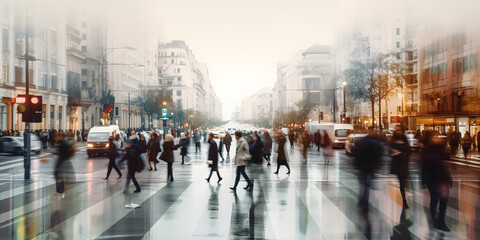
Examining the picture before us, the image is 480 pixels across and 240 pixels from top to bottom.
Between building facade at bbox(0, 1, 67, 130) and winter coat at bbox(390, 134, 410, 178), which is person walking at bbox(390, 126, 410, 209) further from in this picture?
building facade at bbox(0, 1, 67, 130)

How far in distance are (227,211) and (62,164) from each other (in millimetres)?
4895

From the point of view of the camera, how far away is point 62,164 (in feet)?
39.5

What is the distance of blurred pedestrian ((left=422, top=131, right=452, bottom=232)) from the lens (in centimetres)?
855

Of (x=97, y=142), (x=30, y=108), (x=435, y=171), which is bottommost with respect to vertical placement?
(x=97, y=142)

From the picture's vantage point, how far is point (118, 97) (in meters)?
86.8

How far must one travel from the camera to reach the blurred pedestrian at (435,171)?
28.0 ft

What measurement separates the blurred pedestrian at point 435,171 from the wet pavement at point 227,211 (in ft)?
1.77

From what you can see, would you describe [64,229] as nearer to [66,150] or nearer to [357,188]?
[66,150]

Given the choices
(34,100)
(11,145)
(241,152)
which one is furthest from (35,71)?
(241,152)

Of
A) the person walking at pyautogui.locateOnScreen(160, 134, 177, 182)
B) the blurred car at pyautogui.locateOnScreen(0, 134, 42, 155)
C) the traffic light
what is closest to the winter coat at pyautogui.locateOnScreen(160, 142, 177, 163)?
the person walking at pyautogui.locateOnScreen(160, 134, 177, 182)

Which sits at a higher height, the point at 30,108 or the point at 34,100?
the point at 34,100

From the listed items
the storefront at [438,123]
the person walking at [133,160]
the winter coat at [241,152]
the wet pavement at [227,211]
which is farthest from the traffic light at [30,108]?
the storefront at [438,123]

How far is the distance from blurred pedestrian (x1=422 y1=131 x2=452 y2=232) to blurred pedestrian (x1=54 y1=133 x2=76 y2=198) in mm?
8528

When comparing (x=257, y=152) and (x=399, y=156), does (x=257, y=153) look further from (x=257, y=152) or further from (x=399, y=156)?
(x=399, y=156)
